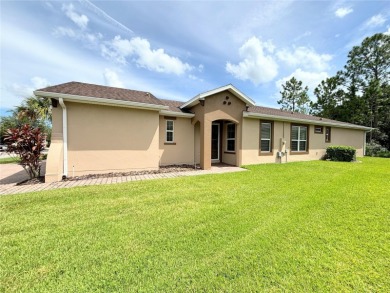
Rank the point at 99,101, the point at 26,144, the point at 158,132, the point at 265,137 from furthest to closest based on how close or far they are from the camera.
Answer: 1. the point at 265,137
2. the point at 158,132
3. the point at 99,101
4. the point at 26,144

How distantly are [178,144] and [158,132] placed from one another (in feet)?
6.80

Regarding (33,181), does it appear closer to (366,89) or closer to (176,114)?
(176,114)

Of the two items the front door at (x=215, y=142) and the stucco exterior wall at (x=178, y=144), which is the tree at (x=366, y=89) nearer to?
the front door at (x=215, y=142)

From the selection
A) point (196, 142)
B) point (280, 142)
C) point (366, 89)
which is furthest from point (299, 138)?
point (366, 89)

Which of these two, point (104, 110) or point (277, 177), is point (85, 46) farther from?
point (277, 177)

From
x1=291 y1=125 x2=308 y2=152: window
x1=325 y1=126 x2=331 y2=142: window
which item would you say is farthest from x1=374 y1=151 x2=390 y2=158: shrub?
x1=291 y1=125 x2=308 y2=152: window

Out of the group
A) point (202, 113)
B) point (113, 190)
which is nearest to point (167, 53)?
point (202, 113)

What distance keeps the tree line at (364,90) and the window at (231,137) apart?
A: 2274 cm

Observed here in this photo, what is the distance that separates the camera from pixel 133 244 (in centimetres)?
309

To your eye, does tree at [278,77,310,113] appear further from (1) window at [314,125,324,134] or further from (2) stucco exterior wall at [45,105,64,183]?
(2) stucco exterior wall at [45,105,64,183]

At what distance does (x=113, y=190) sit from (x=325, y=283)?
5883 mm

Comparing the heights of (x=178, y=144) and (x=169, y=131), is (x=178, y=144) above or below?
below

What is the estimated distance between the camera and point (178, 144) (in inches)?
451

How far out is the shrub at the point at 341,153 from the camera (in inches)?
563
